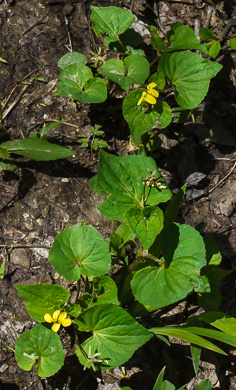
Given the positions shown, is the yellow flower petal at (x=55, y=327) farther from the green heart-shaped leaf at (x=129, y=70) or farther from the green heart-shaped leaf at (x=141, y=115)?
the green heart-shaped leaf at (x=129, y=70)

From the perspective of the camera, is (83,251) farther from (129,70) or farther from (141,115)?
(129,70)

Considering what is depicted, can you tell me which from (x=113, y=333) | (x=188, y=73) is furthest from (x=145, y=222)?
(x=188, y=73)

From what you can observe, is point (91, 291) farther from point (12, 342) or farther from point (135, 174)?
point (135, 174)

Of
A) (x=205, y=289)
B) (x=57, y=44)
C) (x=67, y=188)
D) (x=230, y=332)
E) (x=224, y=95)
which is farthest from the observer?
(x=224, y=95)

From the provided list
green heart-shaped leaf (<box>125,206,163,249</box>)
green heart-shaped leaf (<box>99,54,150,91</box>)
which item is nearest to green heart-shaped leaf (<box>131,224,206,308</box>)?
green heart-shaped leaf (<box>125,206,163,249</box>)

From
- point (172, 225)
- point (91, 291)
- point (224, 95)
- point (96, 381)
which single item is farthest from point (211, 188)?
point (96, 381)

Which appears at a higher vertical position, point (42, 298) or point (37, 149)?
point (37, 149)

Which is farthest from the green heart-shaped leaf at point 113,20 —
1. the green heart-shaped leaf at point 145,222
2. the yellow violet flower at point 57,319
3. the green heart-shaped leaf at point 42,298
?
the yellow violet flower at point 57,319

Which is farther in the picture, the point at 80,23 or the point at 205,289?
the point at 80,23
